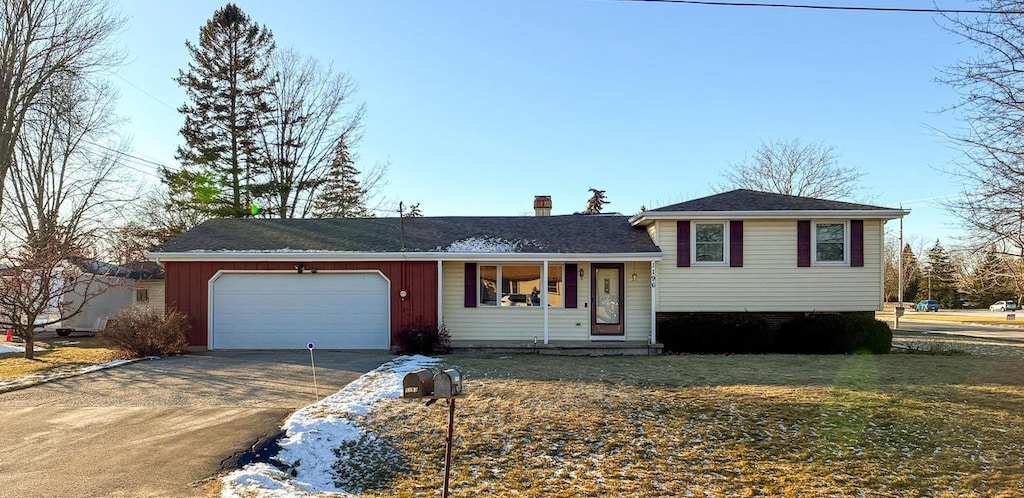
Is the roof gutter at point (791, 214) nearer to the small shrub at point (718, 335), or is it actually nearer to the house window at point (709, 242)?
the house window at point (709, 242)

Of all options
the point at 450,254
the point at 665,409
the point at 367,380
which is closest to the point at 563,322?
the point at 450,254

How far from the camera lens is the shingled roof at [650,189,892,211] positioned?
45.4 feet

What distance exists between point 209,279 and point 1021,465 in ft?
50.0

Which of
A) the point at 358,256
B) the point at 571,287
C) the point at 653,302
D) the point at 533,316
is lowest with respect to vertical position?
the point at 533,316

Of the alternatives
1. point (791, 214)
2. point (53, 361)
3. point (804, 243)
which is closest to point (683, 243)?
point (791, 214)

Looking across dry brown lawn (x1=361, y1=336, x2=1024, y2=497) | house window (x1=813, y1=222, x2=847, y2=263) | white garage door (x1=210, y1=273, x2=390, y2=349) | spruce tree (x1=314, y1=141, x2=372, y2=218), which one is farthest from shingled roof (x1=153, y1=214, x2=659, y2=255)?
spruce tree (x1=314, y1=141, x2=372, y2=218)

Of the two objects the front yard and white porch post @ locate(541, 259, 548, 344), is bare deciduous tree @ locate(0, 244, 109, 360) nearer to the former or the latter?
the front yard

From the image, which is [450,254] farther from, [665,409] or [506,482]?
[506,482]

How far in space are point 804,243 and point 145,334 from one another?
15.8 metres

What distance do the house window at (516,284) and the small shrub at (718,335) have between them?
9.74 ft

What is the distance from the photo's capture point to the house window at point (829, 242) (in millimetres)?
13992

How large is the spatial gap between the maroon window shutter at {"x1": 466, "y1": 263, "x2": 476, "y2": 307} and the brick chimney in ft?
16.9

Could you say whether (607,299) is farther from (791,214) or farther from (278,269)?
(278,269)

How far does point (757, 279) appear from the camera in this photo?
45.9 feet
